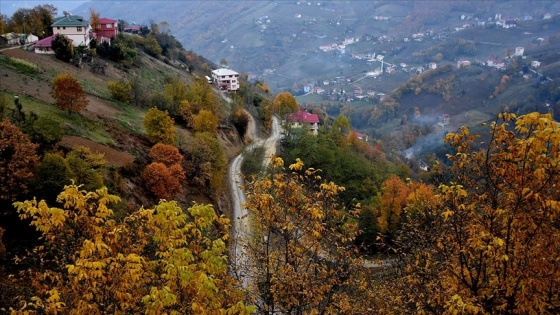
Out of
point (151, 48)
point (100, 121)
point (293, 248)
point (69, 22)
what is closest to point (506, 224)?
point (293, 248)

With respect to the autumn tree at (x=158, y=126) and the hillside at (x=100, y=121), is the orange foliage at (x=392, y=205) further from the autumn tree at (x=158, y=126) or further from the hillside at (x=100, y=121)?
the autumn tree at (x=158, y=126)

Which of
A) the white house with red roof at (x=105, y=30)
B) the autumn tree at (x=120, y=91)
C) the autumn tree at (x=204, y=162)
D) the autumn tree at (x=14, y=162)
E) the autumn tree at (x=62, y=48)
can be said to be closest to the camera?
the autumn tree at (x=14, y=162)

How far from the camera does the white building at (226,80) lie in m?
77.7

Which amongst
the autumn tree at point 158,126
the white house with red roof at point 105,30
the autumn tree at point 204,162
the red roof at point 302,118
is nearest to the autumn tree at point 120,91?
the autumn tree at point 204,162

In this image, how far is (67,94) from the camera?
31.8 meters

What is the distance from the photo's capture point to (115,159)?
28.2 m

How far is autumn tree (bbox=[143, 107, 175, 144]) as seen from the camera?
3312cm

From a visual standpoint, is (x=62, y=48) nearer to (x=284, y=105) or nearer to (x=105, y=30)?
(x=105, y=30)

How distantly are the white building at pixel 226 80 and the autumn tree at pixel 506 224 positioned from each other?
233ft

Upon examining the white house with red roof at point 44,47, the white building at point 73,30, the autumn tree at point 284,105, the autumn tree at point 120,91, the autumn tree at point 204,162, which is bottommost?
the autumn tree at point 284,105

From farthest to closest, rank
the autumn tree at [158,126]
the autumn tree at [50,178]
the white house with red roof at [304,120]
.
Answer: the white house with red roof at [304,120], the autumn tree at [158,126], the autumn tree at [50,178]

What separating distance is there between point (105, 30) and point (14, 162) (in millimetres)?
52686

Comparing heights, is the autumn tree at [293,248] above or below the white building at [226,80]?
above

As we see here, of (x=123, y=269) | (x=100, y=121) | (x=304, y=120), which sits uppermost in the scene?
(x=123, y=269)
